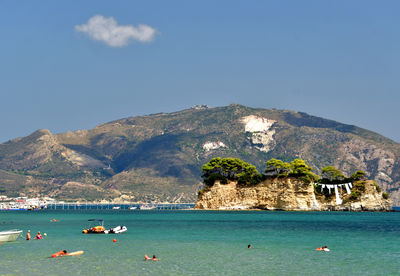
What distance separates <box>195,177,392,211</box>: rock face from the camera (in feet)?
575

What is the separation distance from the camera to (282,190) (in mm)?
176125

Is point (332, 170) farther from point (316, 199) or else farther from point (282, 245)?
point (282, 245)

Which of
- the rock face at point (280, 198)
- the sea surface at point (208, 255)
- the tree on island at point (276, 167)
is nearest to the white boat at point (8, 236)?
the sea surface at point (208, 255)

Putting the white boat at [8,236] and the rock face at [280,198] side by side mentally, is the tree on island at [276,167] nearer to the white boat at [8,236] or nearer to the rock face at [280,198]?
the rock face at [280,198]

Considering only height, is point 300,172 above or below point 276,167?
below

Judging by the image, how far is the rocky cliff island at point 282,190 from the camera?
575 ft

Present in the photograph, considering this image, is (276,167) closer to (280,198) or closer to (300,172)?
(300,172)

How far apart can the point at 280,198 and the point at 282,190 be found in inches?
117

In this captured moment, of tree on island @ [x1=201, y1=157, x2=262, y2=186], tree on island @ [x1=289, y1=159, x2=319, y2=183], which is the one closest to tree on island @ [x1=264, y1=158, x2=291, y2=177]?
tree on island @ [x1=289, y1=159, x2=319, y2=183]

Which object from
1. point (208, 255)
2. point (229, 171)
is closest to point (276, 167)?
point (229, 171)

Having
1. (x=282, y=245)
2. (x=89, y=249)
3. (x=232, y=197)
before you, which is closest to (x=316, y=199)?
(x=232, y=197)

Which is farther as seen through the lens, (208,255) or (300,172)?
(300,172)

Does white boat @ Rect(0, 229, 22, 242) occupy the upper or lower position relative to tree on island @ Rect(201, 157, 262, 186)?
lower

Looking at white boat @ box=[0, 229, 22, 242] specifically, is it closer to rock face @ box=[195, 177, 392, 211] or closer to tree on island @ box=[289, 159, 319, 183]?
rock face @ box=[195, 177, 392, 211]
